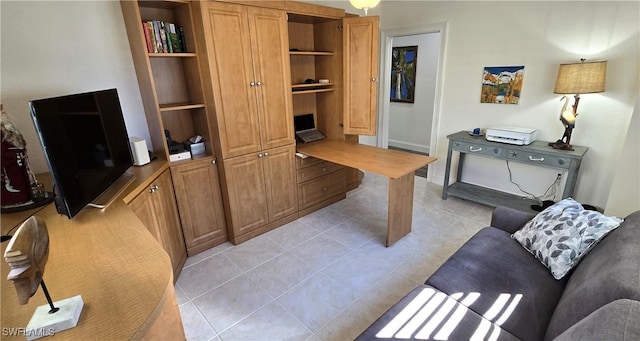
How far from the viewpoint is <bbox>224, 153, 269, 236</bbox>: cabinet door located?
2.62 m

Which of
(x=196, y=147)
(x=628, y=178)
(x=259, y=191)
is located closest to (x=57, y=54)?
(x=196, y=147)

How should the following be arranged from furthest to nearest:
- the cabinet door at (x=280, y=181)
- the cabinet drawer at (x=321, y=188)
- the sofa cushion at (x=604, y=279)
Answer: the cabinet drawer at (x=321, y=188), the cabinet door at (x=280, y=181), the sofa cushion at (x=604, y=279)

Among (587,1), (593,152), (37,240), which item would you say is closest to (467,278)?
(37,240)

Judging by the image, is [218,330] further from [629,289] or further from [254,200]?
[629,289]

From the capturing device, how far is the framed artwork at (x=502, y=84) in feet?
10.6

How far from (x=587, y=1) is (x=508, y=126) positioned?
127cm

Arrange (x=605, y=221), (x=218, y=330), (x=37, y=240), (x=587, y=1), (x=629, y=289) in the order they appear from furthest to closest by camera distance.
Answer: (x=587, y=1) < (x=218, y=330) < (x=605, y=221) < (x=629, y=289) < (x=37, y=240)

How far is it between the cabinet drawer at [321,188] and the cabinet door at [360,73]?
0.58 m

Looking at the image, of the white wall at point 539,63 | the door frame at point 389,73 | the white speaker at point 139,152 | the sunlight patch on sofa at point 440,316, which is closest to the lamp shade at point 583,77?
the white wall at point 539,63

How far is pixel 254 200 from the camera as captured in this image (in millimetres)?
2830

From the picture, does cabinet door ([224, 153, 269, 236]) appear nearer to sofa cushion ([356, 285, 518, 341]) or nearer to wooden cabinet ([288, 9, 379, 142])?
wooden cabinet ([288, 9, 379, 142])

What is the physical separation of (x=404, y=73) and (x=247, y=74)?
13.1ft

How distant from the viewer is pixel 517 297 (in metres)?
1.49

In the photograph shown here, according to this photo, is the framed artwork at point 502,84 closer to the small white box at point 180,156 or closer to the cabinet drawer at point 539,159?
the cabinet drawer at point 539,159
